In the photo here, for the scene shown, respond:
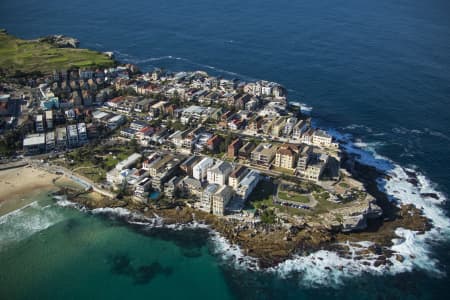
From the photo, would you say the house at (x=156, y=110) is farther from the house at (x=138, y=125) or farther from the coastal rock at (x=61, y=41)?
the coastal rock at (x=61, y=41)

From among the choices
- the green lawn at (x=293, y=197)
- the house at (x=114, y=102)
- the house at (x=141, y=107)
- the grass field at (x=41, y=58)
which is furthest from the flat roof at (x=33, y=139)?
the green lawn at (x=293, y=197)

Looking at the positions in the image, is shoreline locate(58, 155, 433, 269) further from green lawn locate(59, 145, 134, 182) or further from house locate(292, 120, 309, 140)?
house locate(292, 120, 309, 140)

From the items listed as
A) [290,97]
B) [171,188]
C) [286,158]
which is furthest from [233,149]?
[290,97]

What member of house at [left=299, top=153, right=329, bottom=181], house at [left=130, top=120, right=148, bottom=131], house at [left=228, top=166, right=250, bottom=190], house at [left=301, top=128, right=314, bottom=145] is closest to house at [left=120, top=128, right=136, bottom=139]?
house at [left=130, top=120, right=148, bottom=131]

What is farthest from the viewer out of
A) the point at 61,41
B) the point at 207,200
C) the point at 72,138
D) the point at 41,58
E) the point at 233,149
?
the point at 61,41

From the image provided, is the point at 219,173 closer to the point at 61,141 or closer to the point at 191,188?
the point at 191,188
